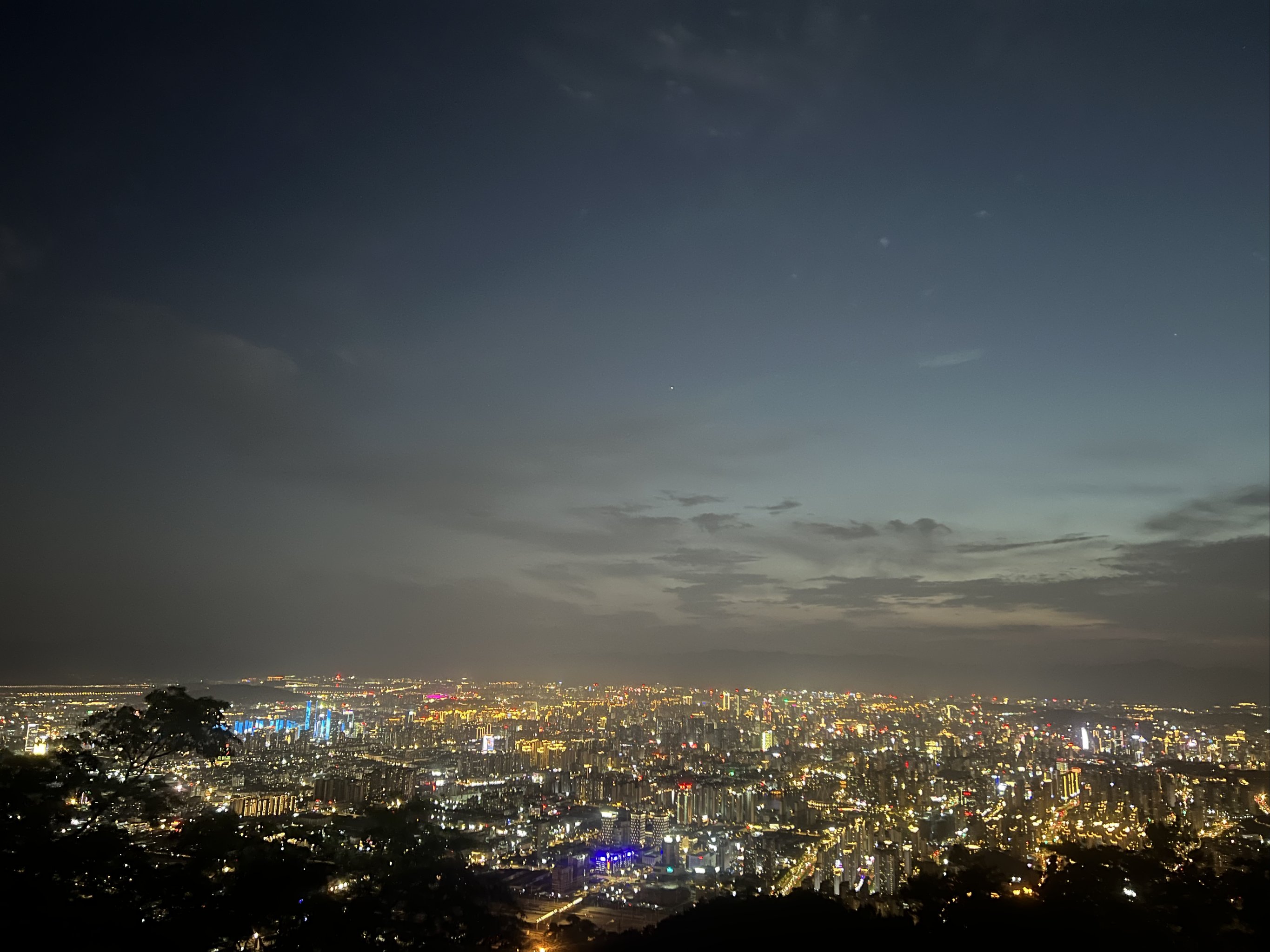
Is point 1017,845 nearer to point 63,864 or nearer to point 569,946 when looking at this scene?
point 569,946

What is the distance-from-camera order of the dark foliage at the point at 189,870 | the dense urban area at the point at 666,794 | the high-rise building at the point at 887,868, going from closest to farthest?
the dark foliage at the point at 189,870, the dense urban area at the point at 666,794, the high-rise building at the point at 887,868

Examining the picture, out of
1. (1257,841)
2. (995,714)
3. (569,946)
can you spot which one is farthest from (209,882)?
(995,714)

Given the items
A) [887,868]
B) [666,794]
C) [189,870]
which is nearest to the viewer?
[189,870]

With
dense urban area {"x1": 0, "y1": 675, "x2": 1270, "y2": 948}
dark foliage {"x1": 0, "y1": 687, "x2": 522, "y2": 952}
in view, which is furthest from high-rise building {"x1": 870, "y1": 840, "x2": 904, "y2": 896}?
dark foliage {"x1": 0, "y1": 687, "x2": 522, "y2": 952}

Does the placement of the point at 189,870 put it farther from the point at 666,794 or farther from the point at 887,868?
the point at 666,794

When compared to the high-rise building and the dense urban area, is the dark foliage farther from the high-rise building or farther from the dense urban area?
the high-rise building

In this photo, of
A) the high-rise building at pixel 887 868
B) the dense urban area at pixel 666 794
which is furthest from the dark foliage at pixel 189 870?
the high-rise building at pixel 887 868

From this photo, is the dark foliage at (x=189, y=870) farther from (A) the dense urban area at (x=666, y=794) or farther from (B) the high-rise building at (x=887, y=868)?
(B) the high-rise building at (x=887, y=868)

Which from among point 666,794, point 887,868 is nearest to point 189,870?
point 887,868
